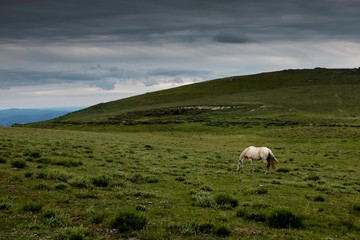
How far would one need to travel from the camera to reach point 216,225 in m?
8.30

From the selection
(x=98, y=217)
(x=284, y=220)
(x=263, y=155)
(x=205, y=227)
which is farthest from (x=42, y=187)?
(x=263, y=155)

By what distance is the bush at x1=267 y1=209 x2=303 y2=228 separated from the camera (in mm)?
8891

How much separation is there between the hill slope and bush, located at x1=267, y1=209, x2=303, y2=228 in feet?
204

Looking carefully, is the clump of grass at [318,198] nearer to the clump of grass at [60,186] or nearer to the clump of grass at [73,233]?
the clump of grass at [73,233]

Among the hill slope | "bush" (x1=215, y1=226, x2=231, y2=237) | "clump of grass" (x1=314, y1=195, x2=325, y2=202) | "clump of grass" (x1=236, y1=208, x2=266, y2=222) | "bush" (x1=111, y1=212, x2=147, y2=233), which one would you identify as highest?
the hill slope

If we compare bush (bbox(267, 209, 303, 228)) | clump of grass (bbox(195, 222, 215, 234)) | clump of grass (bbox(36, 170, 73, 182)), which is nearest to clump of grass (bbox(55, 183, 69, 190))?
clump of grass (bbox(36, 170, 73, 182))

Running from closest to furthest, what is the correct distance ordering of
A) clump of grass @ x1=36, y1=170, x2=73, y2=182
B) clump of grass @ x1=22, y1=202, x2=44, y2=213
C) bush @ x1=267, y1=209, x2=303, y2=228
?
clump of grass @ x1=22, y1=202, x2=44, y2=213 → bush @ x1=267, y1=209, x2=303, y2=228 → clump of grass @ x1=36, y1=170, x2=73, y2=182

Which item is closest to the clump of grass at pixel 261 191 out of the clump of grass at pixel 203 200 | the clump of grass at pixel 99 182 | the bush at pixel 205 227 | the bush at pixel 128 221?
the clump of grass at pixel 203 200

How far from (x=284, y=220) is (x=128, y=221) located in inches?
196

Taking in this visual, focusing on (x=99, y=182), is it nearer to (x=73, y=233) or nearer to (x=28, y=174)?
(x=28, y=174)

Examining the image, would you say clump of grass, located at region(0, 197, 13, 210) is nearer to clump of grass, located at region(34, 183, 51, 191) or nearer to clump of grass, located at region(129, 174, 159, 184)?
clump of grass, located at region(34, 183, 51, 191)

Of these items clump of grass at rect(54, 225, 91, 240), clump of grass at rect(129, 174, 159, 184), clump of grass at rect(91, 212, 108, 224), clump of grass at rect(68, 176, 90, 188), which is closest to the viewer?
clump of grass at rect(54, 225, 91, 240)

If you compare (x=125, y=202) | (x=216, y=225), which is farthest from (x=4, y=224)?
(x=216, y=225)

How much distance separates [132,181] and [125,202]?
4.02 metres
